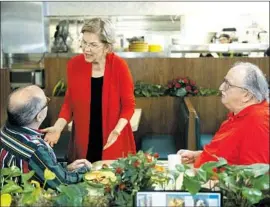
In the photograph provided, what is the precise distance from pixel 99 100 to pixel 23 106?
38.2 inches

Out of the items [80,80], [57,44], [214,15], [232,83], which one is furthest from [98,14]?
[232,83]

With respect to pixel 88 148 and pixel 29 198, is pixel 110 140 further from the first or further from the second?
pixel 29 198

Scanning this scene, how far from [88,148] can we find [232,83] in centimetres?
127

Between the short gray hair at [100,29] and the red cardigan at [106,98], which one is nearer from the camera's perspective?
the short gray hair at [100,29]

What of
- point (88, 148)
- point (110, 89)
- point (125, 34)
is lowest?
point (88, 148)

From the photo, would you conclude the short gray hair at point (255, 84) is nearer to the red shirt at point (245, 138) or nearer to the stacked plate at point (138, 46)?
the red shirt at point (245, 138)

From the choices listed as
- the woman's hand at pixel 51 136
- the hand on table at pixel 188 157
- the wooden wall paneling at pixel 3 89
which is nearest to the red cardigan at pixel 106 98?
the woman's hand at pixel 51 136

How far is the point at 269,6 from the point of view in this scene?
774 cm

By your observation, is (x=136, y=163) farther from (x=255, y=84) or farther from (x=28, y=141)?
(x=255, y=84)

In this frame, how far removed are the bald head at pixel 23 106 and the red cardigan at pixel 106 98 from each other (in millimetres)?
887

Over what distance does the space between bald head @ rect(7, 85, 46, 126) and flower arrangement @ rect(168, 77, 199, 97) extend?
122 inches

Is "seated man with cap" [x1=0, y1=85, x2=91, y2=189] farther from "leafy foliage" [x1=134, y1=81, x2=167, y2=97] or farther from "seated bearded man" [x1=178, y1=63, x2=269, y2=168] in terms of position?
"leafy foliage" [x1=134, y1=81, x2=167, y2=97]

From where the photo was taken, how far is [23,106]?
2.18 m

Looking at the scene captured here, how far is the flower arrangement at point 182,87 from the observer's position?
17.1ft
